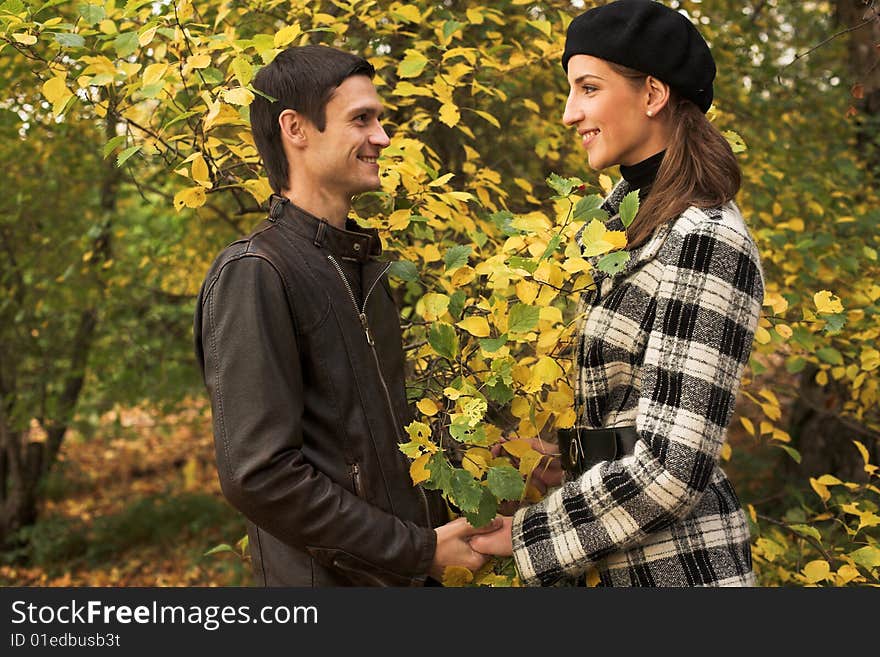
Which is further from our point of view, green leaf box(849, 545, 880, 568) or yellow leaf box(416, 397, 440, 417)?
green leaf box(849, 545, 880, 568)

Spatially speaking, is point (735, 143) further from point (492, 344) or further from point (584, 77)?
point (492, 344)

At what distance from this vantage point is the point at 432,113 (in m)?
3.83

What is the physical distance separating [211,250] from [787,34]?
15.6 feet

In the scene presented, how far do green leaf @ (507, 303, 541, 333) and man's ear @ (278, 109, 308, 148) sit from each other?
0.62 metres

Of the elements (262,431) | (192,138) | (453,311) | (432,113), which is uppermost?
(432,113)

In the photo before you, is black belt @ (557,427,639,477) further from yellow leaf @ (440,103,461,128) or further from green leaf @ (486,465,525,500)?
yellow leaf @ (440,103,461,128)

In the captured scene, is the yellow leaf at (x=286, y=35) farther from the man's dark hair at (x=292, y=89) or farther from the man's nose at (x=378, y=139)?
the man's nose at (x=378, y=139)

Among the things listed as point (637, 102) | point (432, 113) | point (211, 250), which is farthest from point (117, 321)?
point (637, 102)

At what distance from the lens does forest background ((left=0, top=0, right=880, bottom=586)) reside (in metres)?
2.20

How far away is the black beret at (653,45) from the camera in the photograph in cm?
195

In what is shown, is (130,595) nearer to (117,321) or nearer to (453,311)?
(453,311)

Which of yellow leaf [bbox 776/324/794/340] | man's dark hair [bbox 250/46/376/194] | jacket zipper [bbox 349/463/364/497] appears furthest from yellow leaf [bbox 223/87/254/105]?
yellow leaf [bbox 776/324/794/340]

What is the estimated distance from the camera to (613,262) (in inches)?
71.5

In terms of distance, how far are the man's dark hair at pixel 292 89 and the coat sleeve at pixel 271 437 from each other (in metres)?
0.38
